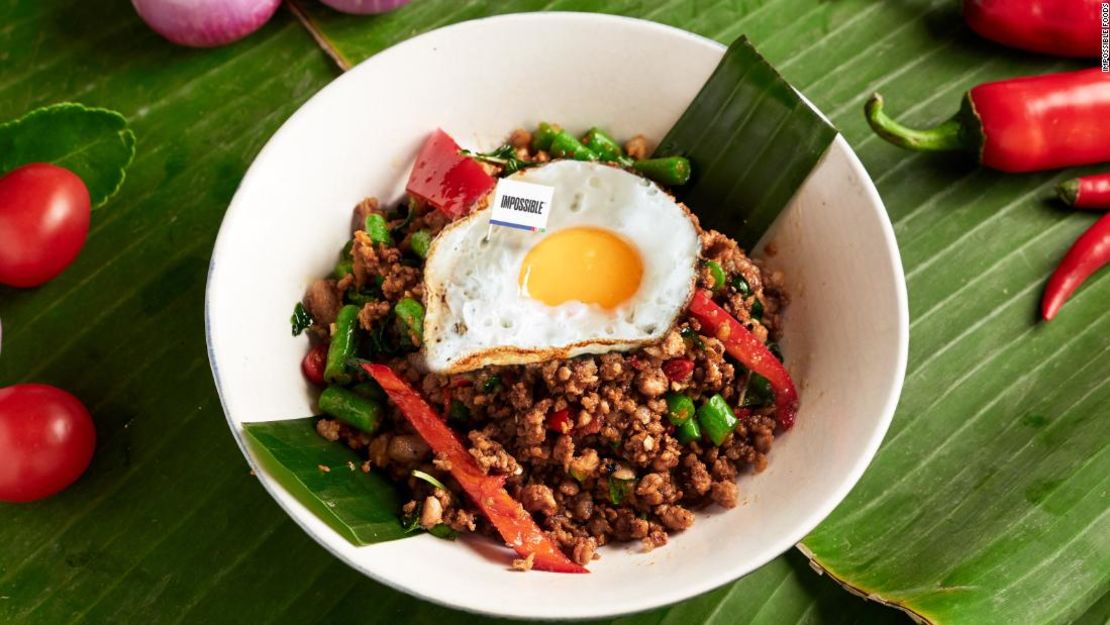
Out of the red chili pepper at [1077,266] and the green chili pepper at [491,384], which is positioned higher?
the green chili pepper at [491,384]

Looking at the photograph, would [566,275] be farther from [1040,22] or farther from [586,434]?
[1040,22]

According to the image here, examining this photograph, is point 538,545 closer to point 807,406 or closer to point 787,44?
point 807,406

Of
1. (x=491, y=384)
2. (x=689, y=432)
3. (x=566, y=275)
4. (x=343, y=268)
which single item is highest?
(x=566, y=275)

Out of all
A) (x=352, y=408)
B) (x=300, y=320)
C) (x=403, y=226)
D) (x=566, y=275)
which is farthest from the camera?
(x=403, y=226)

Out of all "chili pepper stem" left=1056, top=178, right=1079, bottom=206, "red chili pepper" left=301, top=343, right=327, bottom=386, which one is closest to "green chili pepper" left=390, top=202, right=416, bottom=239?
"red chili pepper" left=301, top=343, right=327, bottom=386

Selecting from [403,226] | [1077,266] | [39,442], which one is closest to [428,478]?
[403,226]

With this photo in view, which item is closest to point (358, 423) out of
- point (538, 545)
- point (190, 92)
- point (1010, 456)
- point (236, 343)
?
point (236, 343)

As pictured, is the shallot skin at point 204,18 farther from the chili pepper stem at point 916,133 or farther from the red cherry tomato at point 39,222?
the chili pepper stem at point 916,133

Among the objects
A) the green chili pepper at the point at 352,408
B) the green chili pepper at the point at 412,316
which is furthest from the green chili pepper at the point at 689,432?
the green chili pepper at the point at 352,408
